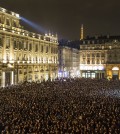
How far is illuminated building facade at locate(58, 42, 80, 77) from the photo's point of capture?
104500 mm

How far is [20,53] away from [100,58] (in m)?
48.0

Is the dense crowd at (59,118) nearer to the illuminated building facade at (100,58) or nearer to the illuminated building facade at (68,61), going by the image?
the illuminated building facade at (68,61)

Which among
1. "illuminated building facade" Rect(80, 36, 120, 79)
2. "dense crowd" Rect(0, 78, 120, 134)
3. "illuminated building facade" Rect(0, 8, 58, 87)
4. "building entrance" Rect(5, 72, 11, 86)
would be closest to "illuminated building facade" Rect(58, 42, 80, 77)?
"illuminated building facade" Rect(80, 36, 120, 79)

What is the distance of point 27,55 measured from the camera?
252 ft

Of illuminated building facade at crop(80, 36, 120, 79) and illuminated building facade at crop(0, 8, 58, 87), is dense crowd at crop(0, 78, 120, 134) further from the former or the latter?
illuminated building facade at crop(80, 36, 120, 79)

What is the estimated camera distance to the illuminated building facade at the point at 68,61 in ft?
343

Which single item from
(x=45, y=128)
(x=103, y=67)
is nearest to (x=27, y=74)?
(x=103, y=67)

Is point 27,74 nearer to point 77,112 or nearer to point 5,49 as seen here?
point 5,49

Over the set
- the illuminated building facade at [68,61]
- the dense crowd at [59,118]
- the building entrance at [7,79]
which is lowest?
the dense crowd at [59,118]

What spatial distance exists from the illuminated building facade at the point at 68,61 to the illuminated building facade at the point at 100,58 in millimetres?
3495

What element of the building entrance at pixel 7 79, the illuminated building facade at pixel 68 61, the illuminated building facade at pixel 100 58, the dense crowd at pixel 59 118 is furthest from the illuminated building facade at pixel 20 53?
the dense crowd at pixel 59 118

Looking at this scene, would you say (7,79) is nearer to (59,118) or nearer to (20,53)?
(20,53)

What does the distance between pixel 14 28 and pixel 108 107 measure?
149 ft

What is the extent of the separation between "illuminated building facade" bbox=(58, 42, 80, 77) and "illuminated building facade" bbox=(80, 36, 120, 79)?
3.49 metres
